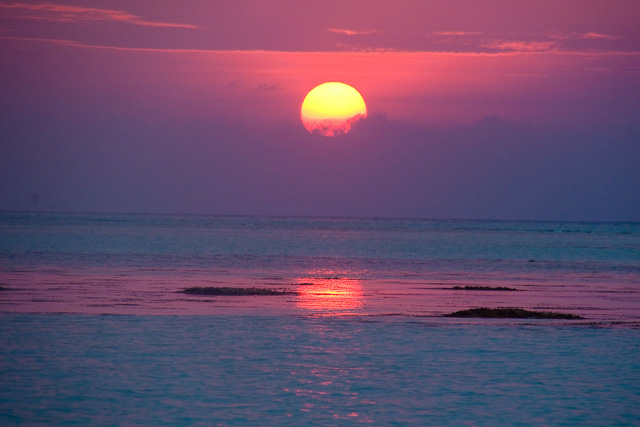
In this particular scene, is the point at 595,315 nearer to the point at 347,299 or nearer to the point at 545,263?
the point at 347,299

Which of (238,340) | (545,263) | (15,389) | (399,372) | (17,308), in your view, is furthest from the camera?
(545,263)

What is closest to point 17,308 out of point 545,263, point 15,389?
point 15,389

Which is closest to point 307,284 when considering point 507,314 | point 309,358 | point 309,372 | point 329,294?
point 329,294

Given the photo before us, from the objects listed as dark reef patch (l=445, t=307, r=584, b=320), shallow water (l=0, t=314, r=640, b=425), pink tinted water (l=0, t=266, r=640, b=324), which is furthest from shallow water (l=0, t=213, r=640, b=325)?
shallow water (l=0, t=314, r=640, b=425)

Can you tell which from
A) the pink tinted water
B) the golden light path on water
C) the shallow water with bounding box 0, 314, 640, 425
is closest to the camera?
the shallow water with bounding box 0, 314, 640, 425

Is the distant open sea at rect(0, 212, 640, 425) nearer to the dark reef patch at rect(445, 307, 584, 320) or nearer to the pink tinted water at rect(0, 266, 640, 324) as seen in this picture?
the pink tinted water at rect(0, 266, 640, 324)

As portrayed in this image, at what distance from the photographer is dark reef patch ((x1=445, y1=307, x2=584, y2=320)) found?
2478 cm

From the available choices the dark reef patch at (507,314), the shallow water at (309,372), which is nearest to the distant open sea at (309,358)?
the shallow water at (309,372)

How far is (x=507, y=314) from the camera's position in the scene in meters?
25.2

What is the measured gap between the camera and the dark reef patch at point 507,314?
24.8m

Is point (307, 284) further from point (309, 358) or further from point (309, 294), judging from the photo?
point (309, 358)

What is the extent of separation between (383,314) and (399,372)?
8.84 metres

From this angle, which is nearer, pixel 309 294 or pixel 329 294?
pixel 309 294

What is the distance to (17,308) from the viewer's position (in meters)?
24.1
